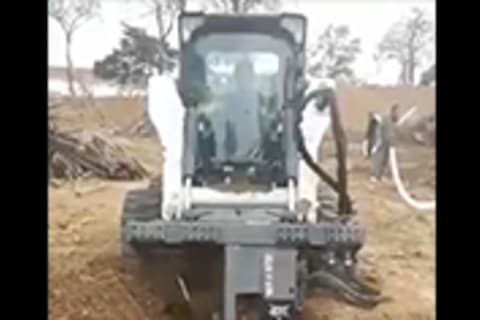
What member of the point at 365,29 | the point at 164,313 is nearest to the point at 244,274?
the point at 164,313

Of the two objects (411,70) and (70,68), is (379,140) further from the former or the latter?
(70,68)

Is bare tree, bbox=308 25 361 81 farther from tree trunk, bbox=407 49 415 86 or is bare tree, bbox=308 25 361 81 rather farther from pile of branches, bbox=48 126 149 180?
Result: pile of branches, bbox=48 126 149 180

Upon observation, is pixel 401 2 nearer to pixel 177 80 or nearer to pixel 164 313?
pixel 177 80

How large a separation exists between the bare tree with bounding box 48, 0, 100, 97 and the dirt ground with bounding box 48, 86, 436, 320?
7 centimetres

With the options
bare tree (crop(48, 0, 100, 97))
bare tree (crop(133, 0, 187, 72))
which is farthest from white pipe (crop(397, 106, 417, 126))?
bare tree (crop(48, 0, 100, 97))

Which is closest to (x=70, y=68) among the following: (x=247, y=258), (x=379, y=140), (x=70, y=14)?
(x=70, y=14)

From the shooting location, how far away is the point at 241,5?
229cm

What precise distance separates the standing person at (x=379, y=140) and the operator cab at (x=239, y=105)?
0.15 metres

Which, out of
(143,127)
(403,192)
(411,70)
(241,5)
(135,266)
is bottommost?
(135,266)

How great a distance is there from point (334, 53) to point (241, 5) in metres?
0.19

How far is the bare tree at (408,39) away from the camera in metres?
2.28

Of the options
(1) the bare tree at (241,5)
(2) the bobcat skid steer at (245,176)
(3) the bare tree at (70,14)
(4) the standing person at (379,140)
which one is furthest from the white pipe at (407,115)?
(3) the bare tree at (70,14)

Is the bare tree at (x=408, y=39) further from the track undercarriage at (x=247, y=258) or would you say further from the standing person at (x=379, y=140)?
the track undercarriage at (x=247, y=258)
